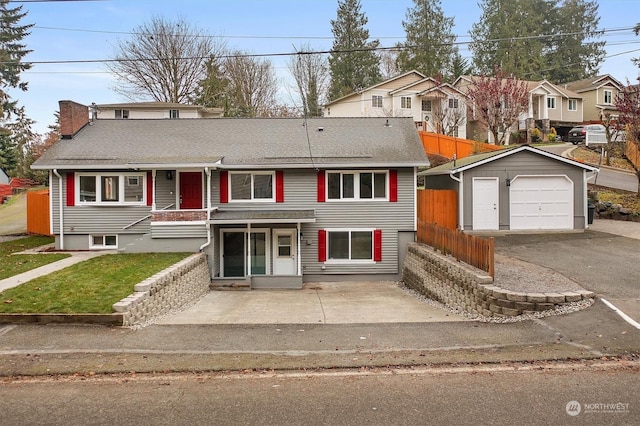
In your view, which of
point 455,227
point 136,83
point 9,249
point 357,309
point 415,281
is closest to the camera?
point 357,309

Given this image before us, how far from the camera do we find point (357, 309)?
11.9m

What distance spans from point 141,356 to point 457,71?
5176 cm

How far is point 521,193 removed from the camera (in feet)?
64.1

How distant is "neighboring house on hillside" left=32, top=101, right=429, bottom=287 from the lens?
58.6 feet

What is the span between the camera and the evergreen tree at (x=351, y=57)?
1982 inches

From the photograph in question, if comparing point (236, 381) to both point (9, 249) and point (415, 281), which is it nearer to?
point (415, 281)

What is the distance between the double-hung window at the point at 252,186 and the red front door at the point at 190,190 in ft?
4.66

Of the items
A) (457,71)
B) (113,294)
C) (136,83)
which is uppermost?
(457,71)

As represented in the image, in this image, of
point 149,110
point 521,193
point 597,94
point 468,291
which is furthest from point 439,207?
point 597,94

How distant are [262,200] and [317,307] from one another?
7093 mm

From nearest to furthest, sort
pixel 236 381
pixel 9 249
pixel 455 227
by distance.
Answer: pixel 236 381, pixel 9 249, pixel 455 227

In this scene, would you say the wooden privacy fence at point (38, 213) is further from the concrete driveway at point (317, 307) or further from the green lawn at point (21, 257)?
the concrete driveway at point (317, 307)

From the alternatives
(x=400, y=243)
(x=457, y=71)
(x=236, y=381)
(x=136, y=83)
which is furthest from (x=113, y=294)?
(x=457, y=71)

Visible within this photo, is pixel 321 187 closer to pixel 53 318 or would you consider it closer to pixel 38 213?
pixel 53 318
